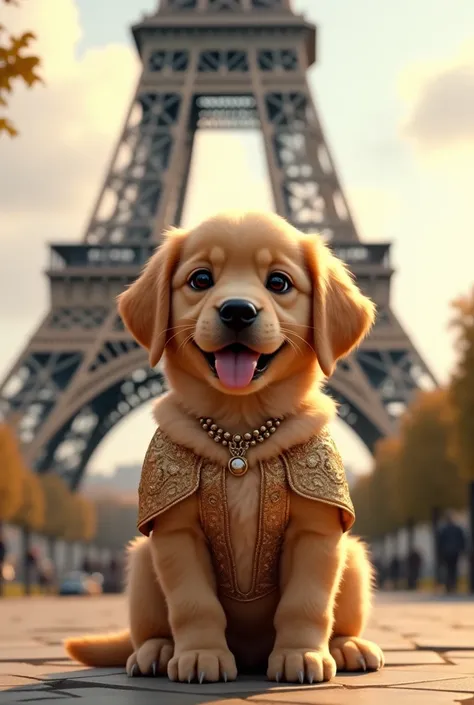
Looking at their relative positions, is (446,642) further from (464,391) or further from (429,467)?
(429,467)

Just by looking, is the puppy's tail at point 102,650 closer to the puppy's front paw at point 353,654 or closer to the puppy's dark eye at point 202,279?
the puppy's front paw at point 353,654

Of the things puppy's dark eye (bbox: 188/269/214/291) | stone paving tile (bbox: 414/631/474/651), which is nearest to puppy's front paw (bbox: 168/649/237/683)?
puppy's dark eye (bbox: 188/269/214/291)

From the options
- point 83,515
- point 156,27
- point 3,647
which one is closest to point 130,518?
point 83,515

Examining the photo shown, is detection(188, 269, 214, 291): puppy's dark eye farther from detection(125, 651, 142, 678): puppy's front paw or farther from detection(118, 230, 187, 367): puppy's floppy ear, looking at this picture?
detection(125, 651, 142, 678): puppy's front paw

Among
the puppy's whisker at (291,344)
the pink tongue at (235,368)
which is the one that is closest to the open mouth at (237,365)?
the pink tongue at (235,368)

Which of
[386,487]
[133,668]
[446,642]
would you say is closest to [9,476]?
[386,487]

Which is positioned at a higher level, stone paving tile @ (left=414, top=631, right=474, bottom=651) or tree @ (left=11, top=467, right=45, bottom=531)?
tree @ (left=11, top=467, right=45, bottom=531)

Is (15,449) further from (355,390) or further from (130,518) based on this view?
(130,518)
